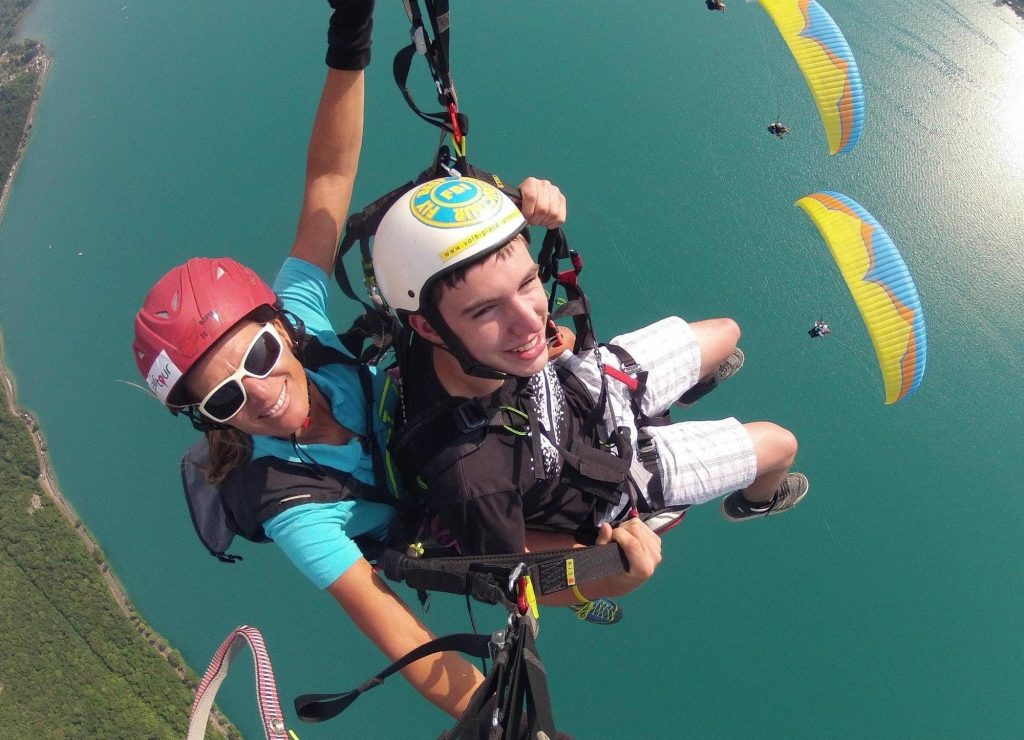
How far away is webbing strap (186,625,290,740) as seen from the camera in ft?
5.27

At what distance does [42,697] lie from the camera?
9555 millimetres

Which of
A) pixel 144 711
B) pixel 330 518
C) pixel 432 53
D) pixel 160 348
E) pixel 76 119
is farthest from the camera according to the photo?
pixel 76 119

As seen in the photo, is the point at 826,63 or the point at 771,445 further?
the point at 826,63

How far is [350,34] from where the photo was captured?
174cm

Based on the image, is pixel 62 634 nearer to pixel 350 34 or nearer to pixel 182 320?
pixel 182 320

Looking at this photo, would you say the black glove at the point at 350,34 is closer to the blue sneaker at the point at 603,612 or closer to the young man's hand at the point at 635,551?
the young man's hand at the point at 635,551

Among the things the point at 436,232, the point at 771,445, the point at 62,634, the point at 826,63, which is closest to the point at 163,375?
the point at 436,232

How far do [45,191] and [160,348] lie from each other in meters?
13.7

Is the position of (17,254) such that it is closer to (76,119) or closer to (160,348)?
(76,119)

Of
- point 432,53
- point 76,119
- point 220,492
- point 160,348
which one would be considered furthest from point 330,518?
point 76,119

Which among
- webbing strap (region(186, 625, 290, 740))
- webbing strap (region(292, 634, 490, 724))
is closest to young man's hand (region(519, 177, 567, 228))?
webbing strap (region(292, 634, 490, 724))

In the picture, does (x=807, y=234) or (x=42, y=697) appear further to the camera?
(x=42, y=697)

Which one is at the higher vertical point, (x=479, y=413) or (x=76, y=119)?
(x=479, y=413)

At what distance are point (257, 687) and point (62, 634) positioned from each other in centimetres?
1124
